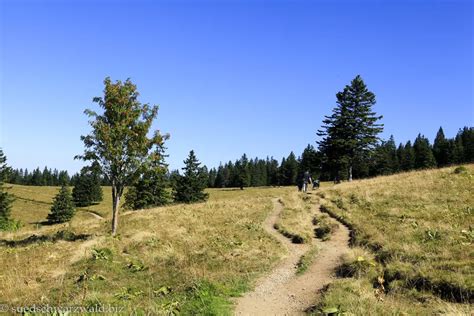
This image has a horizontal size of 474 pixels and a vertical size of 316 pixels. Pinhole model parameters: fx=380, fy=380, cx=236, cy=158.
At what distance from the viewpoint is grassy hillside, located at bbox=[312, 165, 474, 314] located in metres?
10.1

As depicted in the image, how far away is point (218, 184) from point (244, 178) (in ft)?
123

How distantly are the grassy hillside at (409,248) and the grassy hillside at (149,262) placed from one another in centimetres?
374

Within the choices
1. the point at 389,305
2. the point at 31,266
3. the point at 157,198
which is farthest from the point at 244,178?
the point at 389,305

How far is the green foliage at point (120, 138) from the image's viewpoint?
23156 millimetres

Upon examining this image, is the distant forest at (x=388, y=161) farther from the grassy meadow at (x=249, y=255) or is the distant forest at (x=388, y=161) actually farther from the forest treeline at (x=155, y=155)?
the grassy meadow at (x=249, y=255)

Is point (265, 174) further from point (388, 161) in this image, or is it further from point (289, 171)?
point (388, 161)

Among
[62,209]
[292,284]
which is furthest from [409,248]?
[62,209]

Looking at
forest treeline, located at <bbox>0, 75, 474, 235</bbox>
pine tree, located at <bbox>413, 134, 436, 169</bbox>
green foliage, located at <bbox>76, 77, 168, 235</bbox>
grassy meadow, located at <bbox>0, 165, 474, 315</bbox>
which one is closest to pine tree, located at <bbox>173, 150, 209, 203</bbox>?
forest treeline, located at <bbox>0, 75, 474, 235</bbox>

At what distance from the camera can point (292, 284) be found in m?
13.2

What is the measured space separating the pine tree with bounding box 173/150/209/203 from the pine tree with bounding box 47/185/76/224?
2407 cm

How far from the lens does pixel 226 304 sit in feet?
34.5

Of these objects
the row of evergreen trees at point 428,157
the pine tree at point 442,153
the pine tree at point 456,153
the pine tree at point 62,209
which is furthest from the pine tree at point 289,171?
the pine tree at point 62,209

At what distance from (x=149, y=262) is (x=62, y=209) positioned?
2661 inches

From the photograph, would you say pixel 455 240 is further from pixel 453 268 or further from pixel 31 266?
pixel 31 266
